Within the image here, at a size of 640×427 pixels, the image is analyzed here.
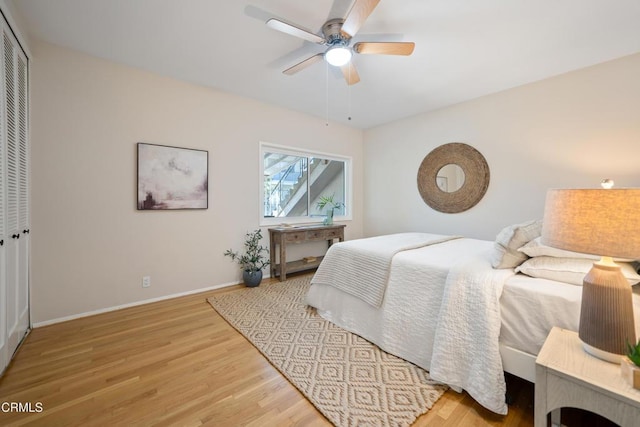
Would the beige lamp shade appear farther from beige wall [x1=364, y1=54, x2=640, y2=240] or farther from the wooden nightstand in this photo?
beige wall [x1=364, y1=54, x2=640, y2=240]

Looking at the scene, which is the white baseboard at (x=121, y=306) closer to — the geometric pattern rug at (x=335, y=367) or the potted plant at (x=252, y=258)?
the potted plant at (x=252, y=258)

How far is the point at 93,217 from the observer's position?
2.49 metres

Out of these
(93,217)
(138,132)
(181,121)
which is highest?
(181,121)

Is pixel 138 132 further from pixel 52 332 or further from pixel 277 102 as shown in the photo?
pixel 52 332

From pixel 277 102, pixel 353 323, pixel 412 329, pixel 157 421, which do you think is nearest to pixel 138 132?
pixel 277 102

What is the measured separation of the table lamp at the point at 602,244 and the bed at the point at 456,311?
0.81 ft

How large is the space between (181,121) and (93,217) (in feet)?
4.37

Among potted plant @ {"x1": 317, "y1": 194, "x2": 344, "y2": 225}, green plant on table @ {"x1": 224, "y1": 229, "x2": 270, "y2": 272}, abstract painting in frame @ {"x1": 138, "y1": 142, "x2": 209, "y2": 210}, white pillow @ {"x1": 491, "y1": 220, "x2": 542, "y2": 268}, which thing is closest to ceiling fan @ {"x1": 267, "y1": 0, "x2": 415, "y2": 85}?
white pillow @ {"x1": 491, "y1": 220, "x2": 542, "y2": 268}

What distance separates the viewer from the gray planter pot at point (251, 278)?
326 cm

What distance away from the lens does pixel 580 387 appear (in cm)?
93

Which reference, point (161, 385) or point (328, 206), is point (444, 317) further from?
point (328, 206)

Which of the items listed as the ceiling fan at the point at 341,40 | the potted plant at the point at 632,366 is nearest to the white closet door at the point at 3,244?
the ceiling fan at the point at 341,40

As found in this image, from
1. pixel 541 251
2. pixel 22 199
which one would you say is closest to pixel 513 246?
pixel 541 251

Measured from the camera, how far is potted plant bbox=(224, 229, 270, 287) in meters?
3.28
